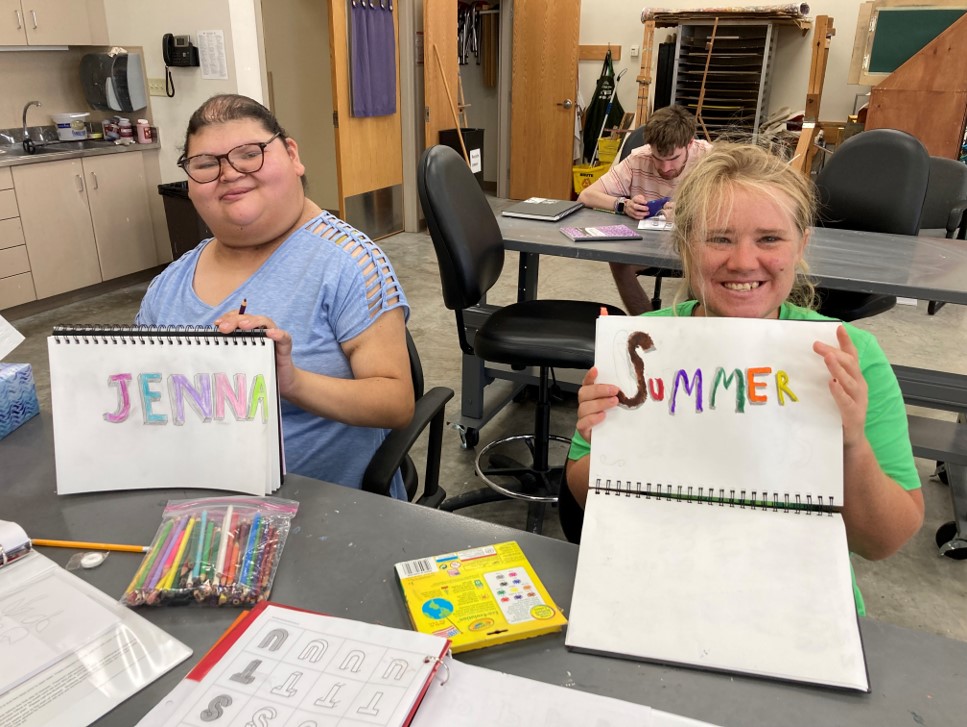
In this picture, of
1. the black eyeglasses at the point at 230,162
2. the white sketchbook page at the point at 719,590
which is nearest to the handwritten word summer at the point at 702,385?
the white sketchbook page at the point at 719,590

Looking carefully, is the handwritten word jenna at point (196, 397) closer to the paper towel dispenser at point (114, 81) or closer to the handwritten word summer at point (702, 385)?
the handwritten word summer at point (702, 385)

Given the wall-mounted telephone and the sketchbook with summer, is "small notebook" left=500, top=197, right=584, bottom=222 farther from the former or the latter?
the wall-mounted telephone

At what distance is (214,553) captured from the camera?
89 centimetres

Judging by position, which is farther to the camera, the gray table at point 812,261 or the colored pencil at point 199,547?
the gray table at point 812,261

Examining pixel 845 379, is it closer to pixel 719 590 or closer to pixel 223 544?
pixel 719 590

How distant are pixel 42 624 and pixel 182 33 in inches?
172

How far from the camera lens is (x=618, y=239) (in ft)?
8.24

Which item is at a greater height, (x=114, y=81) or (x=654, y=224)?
(x=114, y=81)

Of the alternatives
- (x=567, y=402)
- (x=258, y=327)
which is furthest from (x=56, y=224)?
(x=258, y=327)

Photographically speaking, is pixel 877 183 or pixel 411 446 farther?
pixel 877 183

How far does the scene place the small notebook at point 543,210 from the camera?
2816mm

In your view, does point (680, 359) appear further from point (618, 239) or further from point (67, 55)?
point (67, 55)

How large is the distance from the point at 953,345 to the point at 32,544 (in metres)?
4.30

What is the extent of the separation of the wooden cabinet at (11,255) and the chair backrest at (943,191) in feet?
15.9
